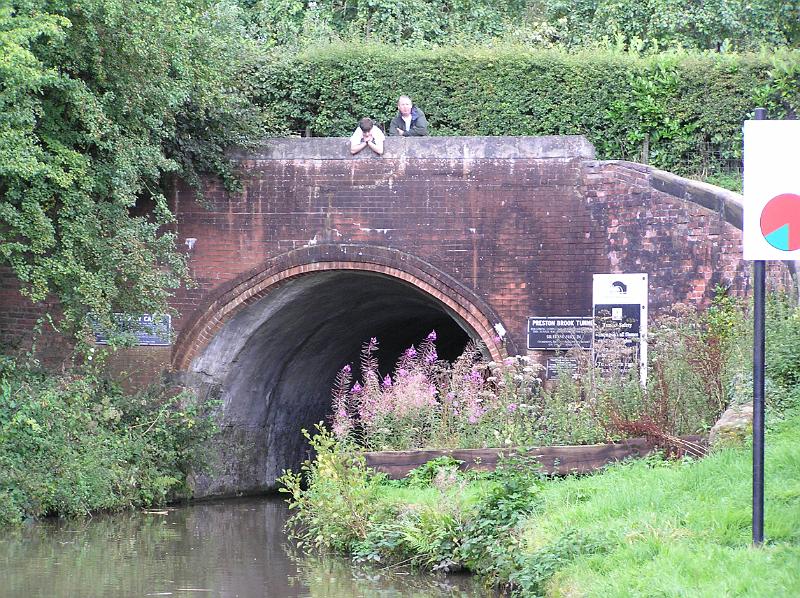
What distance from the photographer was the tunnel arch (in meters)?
14.5

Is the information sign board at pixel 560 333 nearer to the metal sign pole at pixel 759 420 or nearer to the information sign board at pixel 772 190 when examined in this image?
the metal sign pole at pixel 759 420

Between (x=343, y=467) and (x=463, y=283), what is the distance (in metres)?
4.44

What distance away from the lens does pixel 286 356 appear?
17.2 m

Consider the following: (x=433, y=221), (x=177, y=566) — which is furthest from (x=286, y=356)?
(x=177, y=566)

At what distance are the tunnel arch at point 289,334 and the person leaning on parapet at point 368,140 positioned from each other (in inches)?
50.0

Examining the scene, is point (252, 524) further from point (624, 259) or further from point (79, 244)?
point (624, 259)

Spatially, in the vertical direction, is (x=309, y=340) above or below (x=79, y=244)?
below

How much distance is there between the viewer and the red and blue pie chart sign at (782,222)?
20.7 ft

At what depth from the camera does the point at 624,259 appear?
14.0 m

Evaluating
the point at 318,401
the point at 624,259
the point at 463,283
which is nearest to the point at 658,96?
the point at 624,259

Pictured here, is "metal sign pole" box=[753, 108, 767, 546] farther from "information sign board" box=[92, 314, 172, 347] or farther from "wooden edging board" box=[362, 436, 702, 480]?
"information sign board" box=[92, 314, 172, 347]

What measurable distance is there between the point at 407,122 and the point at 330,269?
2370 millimetres

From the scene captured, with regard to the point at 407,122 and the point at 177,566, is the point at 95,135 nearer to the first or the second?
the point at 407,122

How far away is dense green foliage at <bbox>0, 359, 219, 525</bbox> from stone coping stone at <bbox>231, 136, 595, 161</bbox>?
3.42 metres
